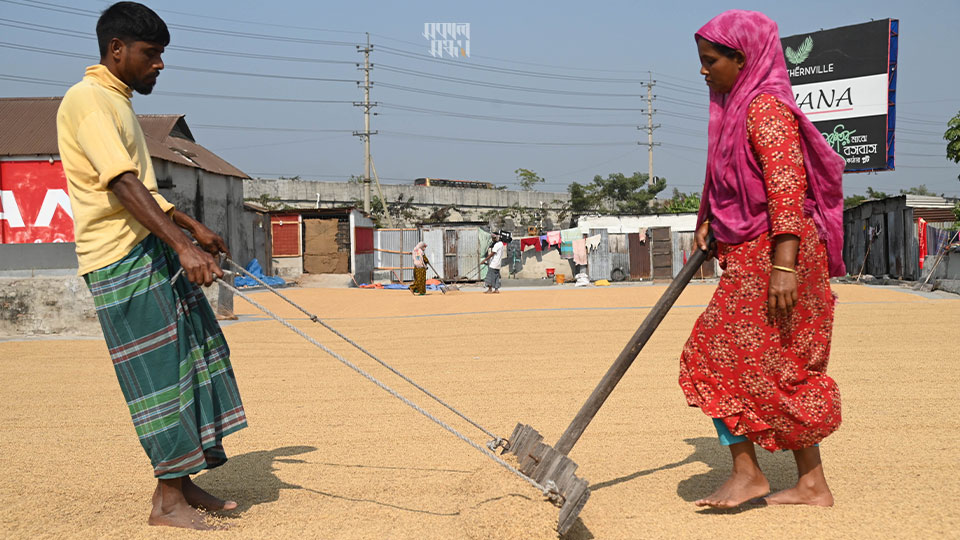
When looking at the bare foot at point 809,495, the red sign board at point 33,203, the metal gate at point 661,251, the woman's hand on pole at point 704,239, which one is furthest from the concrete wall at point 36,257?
the metal gate at point 661,251

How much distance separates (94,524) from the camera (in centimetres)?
305

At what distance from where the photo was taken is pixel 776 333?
9.77ft

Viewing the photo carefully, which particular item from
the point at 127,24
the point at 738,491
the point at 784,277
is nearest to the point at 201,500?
the point at 127,24

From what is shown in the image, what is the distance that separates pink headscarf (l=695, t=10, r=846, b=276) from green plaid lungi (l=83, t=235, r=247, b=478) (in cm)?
217

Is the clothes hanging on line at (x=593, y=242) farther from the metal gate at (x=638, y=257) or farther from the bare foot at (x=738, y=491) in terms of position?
the bare foot at (x=738, y=491)

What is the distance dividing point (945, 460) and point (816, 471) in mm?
1079

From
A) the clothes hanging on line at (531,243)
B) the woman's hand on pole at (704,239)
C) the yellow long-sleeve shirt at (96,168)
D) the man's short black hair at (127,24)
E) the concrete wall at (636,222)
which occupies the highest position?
the man's short black hair at (127,24)

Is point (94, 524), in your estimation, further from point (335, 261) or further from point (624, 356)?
point (335, 261)

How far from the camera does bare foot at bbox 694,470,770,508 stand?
120 inches

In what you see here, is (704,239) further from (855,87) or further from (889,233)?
(855,87)

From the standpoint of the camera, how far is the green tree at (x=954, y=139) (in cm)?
1947

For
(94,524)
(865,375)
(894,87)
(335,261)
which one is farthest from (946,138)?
(94,524)

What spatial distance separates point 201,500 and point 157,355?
2.15 feet

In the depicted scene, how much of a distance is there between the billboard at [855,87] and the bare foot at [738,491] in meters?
22.3
